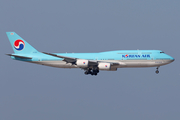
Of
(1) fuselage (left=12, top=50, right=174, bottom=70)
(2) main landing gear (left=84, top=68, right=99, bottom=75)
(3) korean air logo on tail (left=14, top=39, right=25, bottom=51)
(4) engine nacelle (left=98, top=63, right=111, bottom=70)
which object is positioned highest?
(3) korean air logo on tail (left=14, top=39, right=25, bottom=51)

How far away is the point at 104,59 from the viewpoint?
69812 mm

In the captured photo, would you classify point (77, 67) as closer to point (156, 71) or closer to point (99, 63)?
point (99, 63)

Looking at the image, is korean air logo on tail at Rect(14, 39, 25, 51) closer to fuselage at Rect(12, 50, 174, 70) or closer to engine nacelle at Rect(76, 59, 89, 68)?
fuselage at Rect(12, 50, 174, 70)

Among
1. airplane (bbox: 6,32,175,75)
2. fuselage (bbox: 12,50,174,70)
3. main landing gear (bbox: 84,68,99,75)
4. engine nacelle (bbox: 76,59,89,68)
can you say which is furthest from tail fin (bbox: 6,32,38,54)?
main landing gear (bbox: 84,68,99,75)

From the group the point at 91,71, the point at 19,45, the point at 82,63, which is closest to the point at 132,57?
the point at 91,71

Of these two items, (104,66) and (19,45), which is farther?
(19,45)

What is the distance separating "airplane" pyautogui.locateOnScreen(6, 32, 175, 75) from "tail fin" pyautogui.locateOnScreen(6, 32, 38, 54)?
2.18 metres

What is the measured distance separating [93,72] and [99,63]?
3384 millimetres

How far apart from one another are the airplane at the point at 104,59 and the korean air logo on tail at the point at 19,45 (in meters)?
2.76

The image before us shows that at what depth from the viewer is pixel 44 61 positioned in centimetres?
7319

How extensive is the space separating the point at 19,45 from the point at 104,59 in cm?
2041

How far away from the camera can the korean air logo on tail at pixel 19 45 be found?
75.9 meters

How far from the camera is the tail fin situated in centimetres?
7569

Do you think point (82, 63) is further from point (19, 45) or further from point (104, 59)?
point (19, 45)
